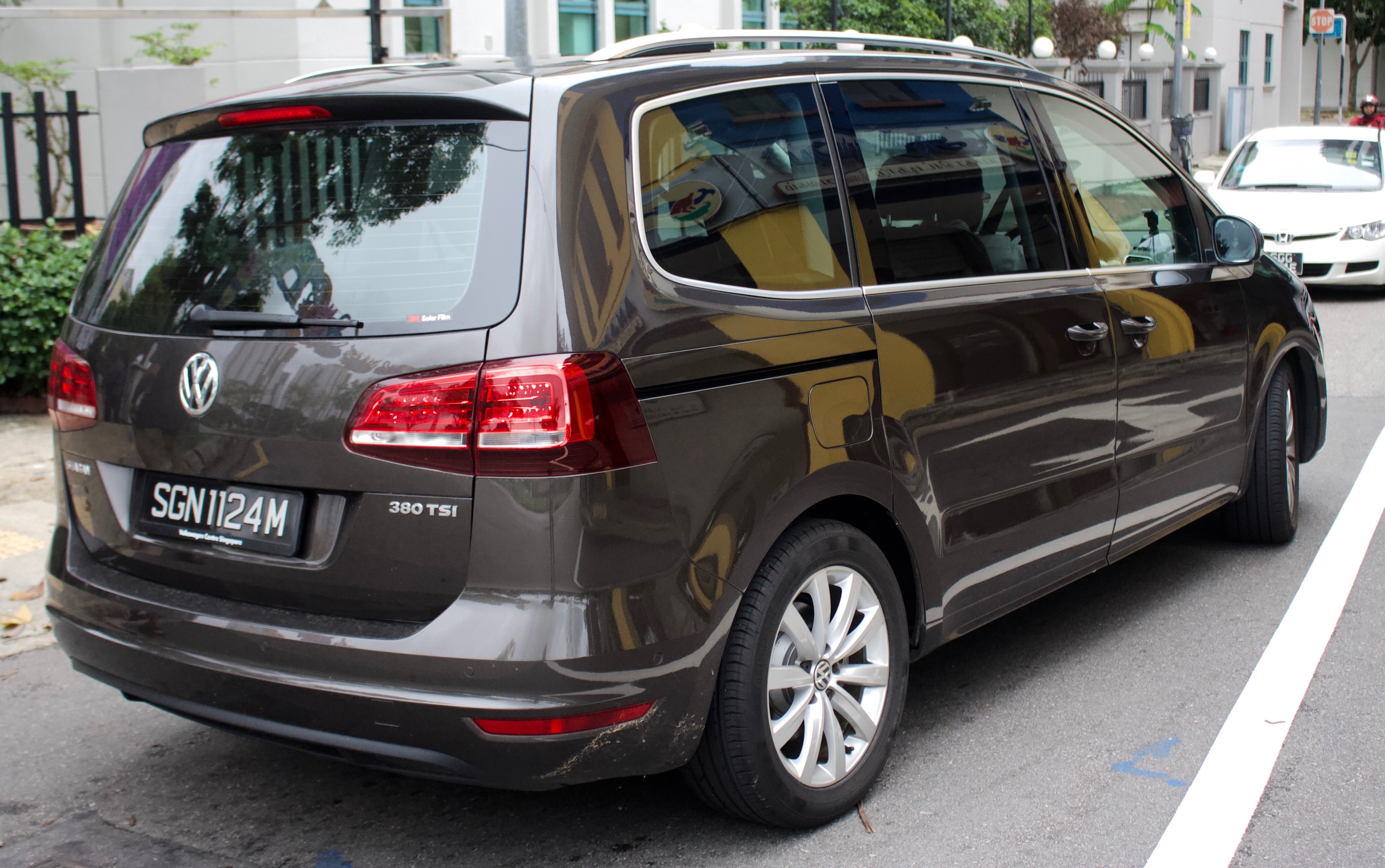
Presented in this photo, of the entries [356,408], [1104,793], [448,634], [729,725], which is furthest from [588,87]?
[1104,793]

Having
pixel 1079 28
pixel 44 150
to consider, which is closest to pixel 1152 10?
pixel 1079 28

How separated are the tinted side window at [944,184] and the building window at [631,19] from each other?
51.7ft

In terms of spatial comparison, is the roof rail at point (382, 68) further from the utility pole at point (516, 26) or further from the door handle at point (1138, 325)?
the utility pole at point (516, 26)

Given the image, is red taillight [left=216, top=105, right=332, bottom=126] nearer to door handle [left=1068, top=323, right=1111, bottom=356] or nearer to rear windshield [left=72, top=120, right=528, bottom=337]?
rear windshield [left=72, top=120, right=528, bottom=337]

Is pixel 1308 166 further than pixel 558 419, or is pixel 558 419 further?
pixel 1308 166

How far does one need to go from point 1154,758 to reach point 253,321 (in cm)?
255

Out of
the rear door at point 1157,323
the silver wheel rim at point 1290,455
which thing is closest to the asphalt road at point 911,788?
the rear door at point 1157,323

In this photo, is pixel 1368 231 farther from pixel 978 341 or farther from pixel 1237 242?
pixel 978 341

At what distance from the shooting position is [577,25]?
18578 millimetres

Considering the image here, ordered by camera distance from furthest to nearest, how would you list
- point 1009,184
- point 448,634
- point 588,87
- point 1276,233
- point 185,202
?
1. point 1276,233
2. point 1009,184
3. point 185,202
4. point 588,87
5. point 448,634

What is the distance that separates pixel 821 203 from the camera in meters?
3.36

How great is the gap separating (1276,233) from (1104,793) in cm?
1126

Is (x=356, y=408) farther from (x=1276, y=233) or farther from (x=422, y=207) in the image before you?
(x=1276, y=233)

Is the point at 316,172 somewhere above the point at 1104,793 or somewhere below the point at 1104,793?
above
